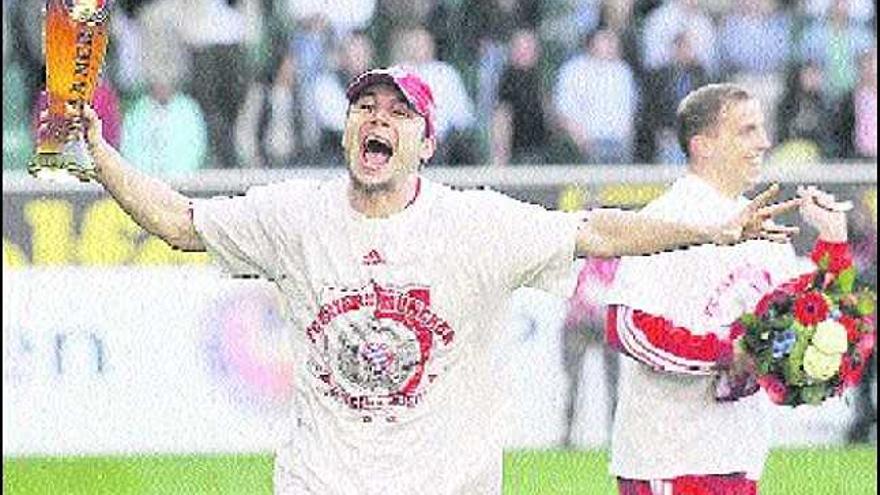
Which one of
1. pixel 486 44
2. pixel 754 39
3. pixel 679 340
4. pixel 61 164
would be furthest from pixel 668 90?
pixel 61 164

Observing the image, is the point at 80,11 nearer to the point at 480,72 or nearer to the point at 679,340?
the point at 679,340

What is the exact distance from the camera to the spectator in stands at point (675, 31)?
2022cm

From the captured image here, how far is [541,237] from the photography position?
9484mm

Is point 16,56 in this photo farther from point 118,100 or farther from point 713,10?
point 713,10

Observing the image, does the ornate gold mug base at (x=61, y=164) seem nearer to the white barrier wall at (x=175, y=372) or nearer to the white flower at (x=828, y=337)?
the white flower at (x=828, y=337)

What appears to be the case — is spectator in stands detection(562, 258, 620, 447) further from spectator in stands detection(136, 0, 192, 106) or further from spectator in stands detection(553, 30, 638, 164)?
spectator in stands detection(136, 0, 192, 106)

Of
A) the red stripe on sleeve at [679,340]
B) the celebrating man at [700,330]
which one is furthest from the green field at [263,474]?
the red stripe on sleeve at [679,340]

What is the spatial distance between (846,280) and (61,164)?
10.0ft

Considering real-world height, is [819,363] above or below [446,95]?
below

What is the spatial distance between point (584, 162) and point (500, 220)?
1044 cm

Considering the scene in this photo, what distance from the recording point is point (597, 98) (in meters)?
20.1

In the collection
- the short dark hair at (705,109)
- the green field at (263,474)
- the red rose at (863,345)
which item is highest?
the short dark hair at (705,109)

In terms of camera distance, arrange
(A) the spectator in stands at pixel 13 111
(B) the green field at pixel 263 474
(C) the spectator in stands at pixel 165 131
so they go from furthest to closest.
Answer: (C) the spectator in stands at pixel 165 131 → (A) the spectator in stands at pixel 13 111 → (B) the green field at pixel 263 474

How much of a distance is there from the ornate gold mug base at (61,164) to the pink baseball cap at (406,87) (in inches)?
32.0
